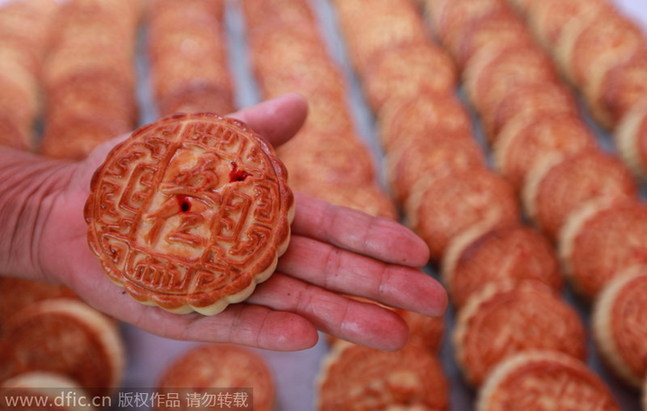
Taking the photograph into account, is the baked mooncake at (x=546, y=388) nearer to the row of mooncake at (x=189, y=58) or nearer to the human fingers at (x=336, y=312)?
the human fingers at (x=336, y=312)

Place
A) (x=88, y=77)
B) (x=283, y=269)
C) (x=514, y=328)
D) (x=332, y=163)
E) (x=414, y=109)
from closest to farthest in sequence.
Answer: (x=283, y=269) < (x=514, y=328) < (x=332, y=163) < (x=414, y=109) < (x=88, y=77)

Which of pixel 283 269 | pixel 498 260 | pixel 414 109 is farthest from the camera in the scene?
pixel 414 109

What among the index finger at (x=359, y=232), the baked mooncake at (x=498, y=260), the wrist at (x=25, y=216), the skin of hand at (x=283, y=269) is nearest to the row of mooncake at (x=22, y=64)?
the wrist at (x=25, y=216)

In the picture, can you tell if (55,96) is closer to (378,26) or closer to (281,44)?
(281,44)

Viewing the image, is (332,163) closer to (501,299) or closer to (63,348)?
(501,299)

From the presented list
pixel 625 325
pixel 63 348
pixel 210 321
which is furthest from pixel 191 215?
pixel 625 325

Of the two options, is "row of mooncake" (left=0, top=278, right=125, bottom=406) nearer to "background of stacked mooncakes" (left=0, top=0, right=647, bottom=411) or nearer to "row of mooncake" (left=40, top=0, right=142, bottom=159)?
"background of stacked mooncakes" (left=0, top=0, right=647, bottom=411)

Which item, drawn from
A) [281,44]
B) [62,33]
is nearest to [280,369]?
[281,44]
